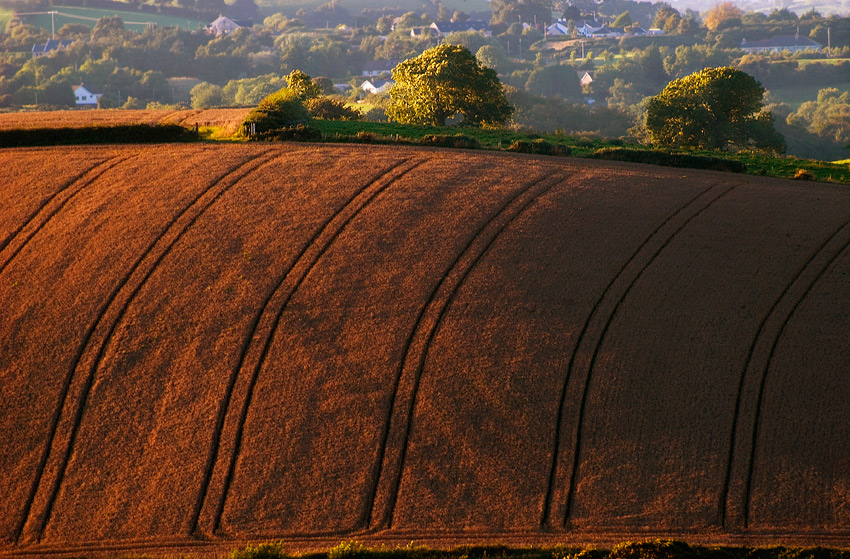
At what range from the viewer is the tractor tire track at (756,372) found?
83.8ft

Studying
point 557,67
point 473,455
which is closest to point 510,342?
point 473,455

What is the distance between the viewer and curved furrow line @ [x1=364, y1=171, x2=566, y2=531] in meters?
26.4

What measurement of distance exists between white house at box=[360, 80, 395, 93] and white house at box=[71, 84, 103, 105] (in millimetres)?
52033

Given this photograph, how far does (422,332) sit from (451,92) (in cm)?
4302

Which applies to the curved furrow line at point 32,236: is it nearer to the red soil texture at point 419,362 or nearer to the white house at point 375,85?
the red soil texture at point 419,362

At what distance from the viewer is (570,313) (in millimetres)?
32469

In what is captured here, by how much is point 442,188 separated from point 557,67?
15655cm

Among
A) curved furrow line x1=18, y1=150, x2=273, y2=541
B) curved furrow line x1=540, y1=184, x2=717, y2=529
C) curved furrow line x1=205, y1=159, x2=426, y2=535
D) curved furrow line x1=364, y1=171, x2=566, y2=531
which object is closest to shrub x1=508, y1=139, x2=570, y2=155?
curved furrow line x1=364, y1=171, x2=566, y2=531

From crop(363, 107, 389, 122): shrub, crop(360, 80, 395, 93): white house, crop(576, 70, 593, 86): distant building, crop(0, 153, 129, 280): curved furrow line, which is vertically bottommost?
crop(0, 153, 129, 280): curved furrow line

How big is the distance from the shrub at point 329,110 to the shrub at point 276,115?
492 inches

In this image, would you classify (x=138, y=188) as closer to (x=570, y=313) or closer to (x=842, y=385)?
(x=570, y=313)

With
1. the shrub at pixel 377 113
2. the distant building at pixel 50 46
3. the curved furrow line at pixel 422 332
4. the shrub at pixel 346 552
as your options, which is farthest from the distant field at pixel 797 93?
→ the distant building at pixel 50 46

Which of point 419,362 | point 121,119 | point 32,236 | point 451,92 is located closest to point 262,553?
point 419,362

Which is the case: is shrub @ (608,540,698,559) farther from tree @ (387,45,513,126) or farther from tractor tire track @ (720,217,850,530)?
tree @ (387,45,513,126)
